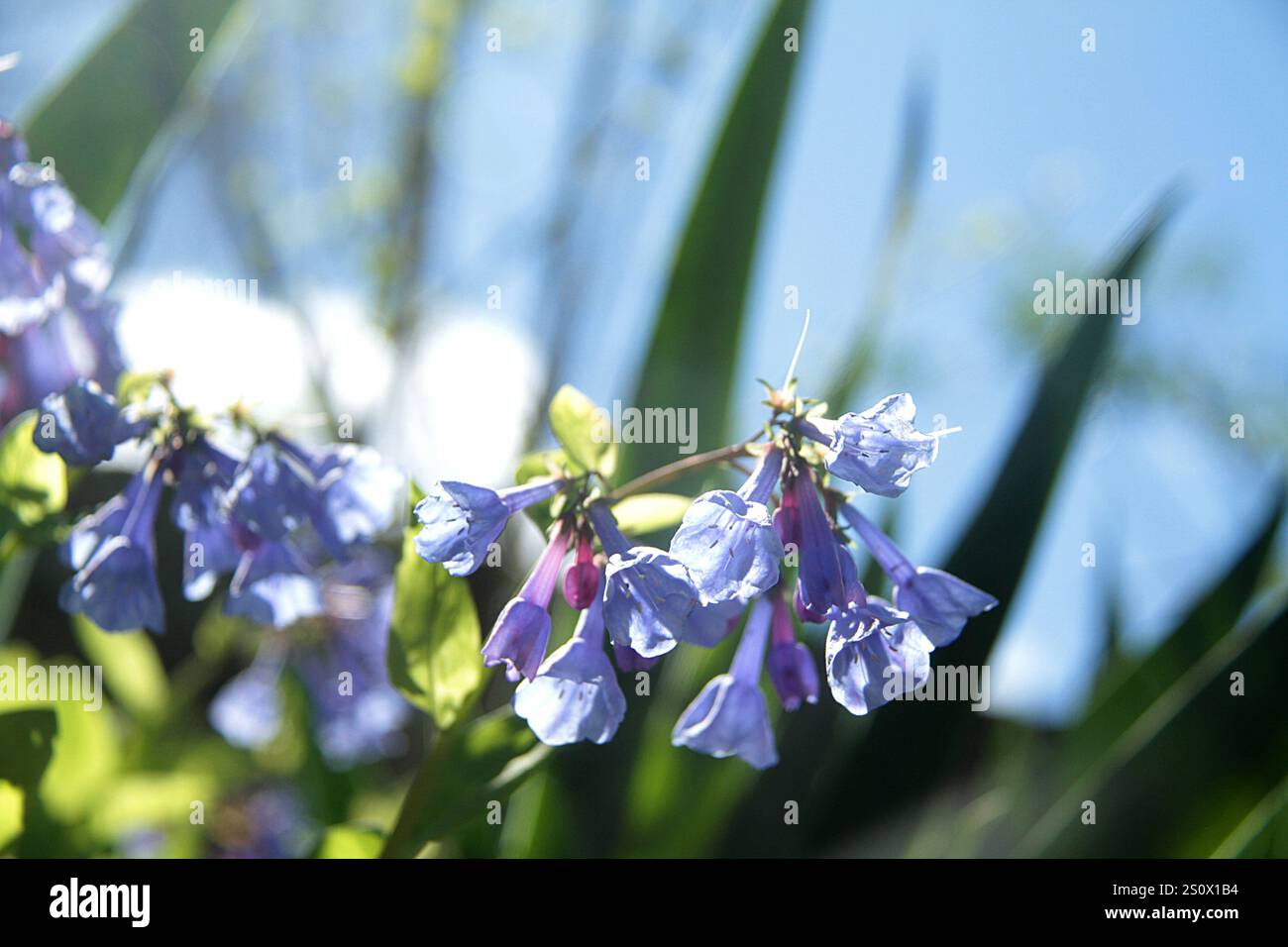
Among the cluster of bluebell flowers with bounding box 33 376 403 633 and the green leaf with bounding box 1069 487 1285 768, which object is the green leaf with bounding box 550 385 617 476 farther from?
the green leaf with bounding box 1069 487 1285 768

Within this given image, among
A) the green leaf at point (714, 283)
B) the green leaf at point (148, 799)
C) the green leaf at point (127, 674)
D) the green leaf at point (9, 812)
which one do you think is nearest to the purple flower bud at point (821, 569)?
the green leaf at point (714, 283)

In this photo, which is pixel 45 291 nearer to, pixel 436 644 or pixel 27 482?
pixel 27 482

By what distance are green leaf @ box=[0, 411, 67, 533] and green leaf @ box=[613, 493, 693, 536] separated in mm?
325

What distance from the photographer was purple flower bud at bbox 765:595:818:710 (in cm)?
44

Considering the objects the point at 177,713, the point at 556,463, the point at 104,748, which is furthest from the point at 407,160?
the point at 556,463

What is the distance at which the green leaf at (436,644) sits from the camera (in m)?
0.48

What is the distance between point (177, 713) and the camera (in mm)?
945

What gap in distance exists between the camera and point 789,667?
0.44 metres

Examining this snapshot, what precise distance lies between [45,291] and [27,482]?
11 cm

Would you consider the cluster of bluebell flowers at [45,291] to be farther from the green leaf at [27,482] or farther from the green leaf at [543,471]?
the green leaf at [543,471]

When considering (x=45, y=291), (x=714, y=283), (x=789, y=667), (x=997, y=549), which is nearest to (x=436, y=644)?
(x=789, y=667)

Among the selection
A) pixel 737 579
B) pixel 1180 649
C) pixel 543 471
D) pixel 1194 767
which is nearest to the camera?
pixel 737 579

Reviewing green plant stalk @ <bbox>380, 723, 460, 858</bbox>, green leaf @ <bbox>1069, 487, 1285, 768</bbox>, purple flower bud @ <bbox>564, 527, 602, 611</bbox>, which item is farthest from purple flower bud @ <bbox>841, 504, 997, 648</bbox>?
green leaf @ <bbox>1069, 487, 1285, 768</bbox>

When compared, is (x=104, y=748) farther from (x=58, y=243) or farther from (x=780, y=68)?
(x=780, y=68)
